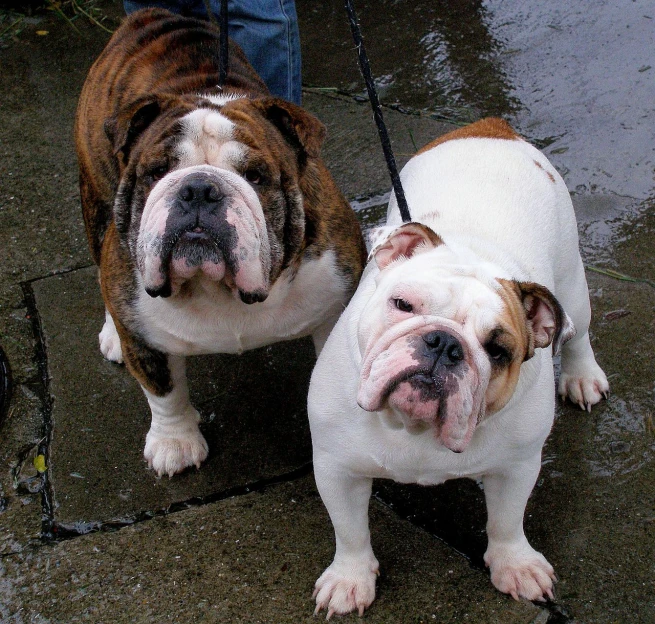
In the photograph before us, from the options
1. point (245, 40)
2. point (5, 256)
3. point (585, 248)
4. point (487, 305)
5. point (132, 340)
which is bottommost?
point (5, 256)

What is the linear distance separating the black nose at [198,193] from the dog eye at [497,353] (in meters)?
0.94

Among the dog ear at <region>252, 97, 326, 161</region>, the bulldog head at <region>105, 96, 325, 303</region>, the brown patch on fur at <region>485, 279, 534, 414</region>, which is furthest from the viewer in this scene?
the dog ear at <region>252, 97, 326, 161</region>

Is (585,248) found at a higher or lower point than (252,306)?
lower

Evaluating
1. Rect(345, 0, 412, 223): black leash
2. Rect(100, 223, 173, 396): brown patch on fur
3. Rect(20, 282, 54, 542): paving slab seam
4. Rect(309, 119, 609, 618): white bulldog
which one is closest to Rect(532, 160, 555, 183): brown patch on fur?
Rect(309, 119, 609, 618): white bulldog

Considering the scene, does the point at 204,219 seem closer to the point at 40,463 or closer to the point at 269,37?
the point at 40,463

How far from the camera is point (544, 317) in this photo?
2.56 metres

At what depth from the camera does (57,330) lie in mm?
4258

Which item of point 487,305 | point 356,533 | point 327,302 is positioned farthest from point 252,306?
point 487,305

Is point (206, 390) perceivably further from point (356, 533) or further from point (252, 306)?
point (356, 533)

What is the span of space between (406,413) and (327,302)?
100 cm

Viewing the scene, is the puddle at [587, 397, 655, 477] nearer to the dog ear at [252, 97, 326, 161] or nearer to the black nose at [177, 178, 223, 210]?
the dog ear at [252, 97, 326, 161]

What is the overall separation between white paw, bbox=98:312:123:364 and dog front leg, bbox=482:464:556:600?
186 centimetres

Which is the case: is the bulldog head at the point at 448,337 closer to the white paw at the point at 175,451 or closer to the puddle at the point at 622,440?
the puddle at the point at 622,440

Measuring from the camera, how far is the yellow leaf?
3.62 m
